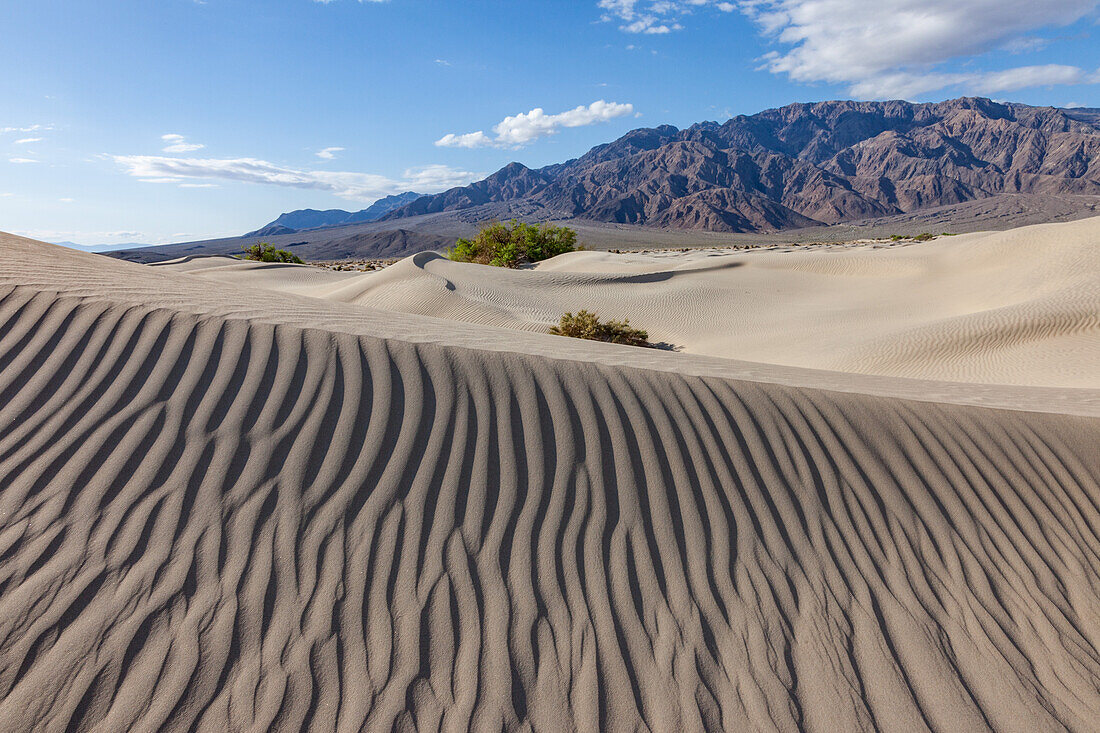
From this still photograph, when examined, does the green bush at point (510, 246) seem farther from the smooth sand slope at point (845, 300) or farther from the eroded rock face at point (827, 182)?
the eroded rock face at point (827, 182)

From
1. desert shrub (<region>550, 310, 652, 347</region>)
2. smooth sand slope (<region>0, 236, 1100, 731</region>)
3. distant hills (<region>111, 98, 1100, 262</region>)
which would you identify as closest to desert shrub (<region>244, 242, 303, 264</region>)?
desert shrub (<region>550, 310, 652, 347</region>)

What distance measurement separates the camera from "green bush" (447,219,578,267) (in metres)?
28.9

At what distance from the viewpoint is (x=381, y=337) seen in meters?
4.12

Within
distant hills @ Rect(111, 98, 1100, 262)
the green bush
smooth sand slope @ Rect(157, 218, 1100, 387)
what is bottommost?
smooth sand slope @ Rect(157, 218, 1100, 387)

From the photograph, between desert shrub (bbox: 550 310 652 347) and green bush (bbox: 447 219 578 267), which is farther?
green bush (bbox: 447 219 578 267)

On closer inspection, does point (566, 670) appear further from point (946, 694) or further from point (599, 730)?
point (946, 694)

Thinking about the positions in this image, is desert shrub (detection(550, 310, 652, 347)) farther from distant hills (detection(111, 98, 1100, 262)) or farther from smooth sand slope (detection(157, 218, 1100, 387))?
distant hills (detection(111, 98, 1100, 262))

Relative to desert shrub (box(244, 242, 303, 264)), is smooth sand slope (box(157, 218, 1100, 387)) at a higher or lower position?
lower

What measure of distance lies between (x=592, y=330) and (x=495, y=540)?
922 centimetres

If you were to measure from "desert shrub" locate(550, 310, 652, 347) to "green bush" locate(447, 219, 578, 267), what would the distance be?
54.5 ft

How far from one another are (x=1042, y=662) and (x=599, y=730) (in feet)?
7.77

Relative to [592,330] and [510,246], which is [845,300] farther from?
[510,246]

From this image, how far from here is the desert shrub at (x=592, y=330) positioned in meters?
11.9

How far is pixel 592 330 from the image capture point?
39.1ft
